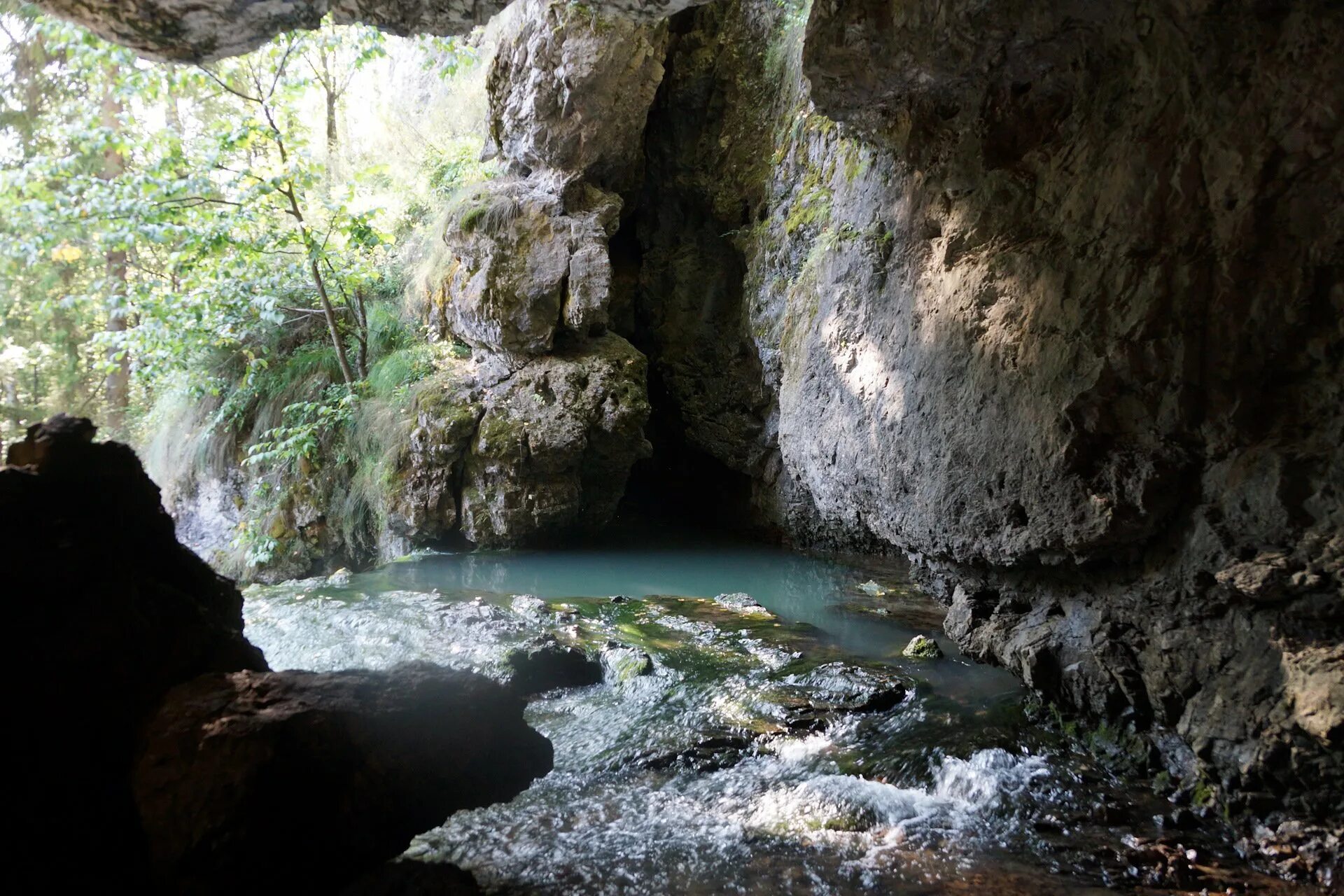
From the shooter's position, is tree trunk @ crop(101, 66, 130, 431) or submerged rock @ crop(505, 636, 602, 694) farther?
tree trunk @ crop(101, 66, 130, 431)

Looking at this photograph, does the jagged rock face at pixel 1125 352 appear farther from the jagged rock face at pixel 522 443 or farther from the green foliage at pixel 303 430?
the green foliage at pixel 303 430

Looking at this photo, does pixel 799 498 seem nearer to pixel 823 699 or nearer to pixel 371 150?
pixel 823 699

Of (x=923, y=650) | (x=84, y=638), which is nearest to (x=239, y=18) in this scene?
(x=84, y=638)

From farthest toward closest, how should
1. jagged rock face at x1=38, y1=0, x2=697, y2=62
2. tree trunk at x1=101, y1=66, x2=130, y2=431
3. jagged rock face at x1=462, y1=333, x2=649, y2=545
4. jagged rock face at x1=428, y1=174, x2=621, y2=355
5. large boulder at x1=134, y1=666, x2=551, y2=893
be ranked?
jagged rock face at x1=428, y1=174, x2=621, y2=355
jagged rock face at x1=462, y1=333, x2=649, y2=545
tree trunk at x1=101, y1=66, x2=130, y2=431
jagged rock face at x1=38, y1=0, x2=697, y2=62
large boulder at x1=134, y1=666, x2=551, y2=893

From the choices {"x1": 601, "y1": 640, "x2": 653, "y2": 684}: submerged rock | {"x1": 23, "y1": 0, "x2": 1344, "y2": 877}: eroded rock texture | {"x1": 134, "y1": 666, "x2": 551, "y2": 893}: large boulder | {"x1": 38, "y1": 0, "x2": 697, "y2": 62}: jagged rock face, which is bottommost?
{"x1": 601, "y1": 640, "x2": 653, "y2": 684}: submerged rock

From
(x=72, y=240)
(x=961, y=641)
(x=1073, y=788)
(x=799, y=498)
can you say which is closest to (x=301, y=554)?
(x=72, y=240)

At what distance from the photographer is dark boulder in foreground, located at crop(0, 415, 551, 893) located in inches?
78.8

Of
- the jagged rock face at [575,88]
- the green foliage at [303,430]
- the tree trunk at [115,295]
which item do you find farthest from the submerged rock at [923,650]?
the tree trunk at [115,295]

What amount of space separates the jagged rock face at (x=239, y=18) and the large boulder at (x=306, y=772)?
9.64 feet

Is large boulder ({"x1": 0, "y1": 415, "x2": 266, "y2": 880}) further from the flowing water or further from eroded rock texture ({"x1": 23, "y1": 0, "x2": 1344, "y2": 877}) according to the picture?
eroded rock texture ({"x1": 23, "y1": 0, "x2": 1344, "y2": 877})

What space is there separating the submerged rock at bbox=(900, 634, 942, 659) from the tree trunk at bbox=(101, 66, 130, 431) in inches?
339

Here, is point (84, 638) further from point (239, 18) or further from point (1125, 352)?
point (1125, 352)

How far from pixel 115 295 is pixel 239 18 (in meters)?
6.53

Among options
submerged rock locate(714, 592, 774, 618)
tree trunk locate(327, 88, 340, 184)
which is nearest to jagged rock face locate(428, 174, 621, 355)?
submerged rock locate(714, 592, 774, 618)
